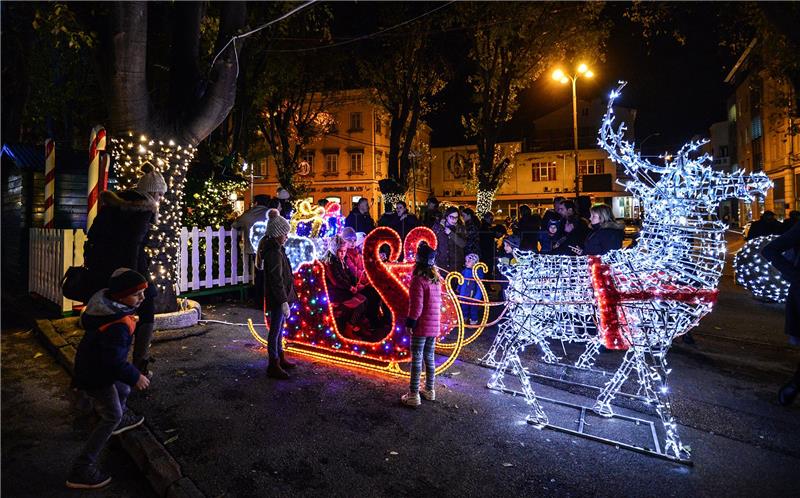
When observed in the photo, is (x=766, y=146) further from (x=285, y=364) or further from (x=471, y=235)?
(x=285, y=364)

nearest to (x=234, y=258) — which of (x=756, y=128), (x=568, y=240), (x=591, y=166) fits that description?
(x=568, y=240)

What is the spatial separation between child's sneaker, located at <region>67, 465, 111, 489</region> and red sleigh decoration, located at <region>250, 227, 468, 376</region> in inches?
110

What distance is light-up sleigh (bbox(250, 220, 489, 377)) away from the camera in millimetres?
4922

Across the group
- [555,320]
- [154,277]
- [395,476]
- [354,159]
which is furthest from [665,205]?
[354,159]

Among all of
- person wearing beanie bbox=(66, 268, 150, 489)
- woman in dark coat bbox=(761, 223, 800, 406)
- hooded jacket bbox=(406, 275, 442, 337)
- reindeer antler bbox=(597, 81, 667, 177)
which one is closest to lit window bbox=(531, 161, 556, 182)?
woman in dark coat bbox=(761, 223, 800, 406)

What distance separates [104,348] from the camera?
304 centimetres

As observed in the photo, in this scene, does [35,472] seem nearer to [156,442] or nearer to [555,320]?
[156,442]

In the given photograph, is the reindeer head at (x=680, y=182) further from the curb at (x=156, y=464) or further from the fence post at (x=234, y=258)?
the fence post at (x=234, y=258)

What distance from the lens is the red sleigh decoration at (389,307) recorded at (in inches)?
193

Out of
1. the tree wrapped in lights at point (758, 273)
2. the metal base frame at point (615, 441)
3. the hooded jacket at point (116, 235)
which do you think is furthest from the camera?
the tree wrapped in lights at point (758, 273)

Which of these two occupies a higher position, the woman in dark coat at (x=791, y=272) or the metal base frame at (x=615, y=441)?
the woman in dark coat at (x=791, y=272)

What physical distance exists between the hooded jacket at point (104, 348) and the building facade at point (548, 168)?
42034mm

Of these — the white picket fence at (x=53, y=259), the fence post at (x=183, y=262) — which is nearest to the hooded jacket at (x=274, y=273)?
the white picket fence at (x=53, y=259)

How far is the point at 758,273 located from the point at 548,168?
134 ft
